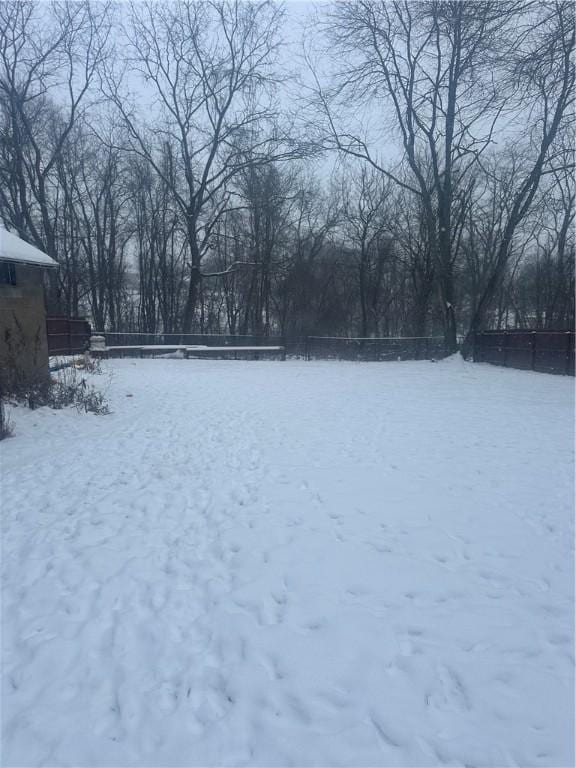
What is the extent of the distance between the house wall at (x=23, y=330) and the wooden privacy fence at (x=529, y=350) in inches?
604

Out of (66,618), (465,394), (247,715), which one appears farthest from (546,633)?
(465,394)

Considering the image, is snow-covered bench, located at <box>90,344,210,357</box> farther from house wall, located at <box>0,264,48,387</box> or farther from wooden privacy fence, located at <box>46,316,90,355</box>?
house wall, located at <box>0,264,48,387</box>

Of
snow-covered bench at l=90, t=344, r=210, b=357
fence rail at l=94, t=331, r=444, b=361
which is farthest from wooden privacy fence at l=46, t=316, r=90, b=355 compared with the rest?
fence rail at l=94, t=331, r=444, b=361

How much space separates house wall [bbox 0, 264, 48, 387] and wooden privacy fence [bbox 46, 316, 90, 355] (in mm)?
8472

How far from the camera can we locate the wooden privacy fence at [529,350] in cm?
1491

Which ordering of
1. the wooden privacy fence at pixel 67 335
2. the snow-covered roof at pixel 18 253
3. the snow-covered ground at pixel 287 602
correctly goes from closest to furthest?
the snow-covered ground at pixel 287 602
the snow-covered roof at pixel 18 253
the wooden privacy fence at pixel 67 335

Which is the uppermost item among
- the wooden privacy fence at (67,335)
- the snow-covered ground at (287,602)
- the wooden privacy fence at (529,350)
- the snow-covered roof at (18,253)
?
the snow-covered roof at (18,253)

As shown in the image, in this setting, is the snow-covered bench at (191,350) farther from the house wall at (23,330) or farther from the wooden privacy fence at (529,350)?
the house wall at (23,330)

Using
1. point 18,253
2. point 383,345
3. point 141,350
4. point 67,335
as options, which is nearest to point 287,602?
point 18,253

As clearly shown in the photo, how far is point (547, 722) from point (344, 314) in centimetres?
3840

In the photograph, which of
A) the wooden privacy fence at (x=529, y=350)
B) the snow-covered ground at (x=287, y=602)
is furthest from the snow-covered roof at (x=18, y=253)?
the wooden privacy fence at (x=529, y=350)

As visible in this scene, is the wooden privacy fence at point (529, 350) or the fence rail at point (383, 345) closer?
the wooden privacy fence at point (529, 350)

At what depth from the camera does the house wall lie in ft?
27.6

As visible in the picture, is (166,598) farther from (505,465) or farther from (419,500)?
(505,465)
